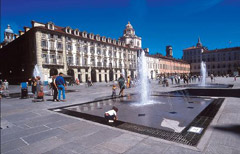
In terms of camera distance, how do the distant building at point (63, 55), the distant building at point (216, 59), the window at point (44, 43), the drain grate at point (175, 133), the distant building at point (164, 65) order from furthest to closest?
the distant building at point (216, 59) < the distant building at point (164, 65) < the distant building at point (63, 55) < the window at point (44, 43) < the drain grate at point (175, 133)

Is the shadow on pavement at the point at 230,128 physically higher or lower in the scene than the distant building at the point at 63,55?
lower

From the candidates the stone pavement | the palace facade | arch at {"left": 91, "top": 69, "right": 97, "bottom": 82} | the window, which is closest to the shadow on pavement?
the stone pavement

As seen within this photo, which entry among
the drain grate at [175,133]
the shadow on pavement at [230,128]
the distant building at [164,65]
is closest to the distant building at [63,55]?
the distant building at [164,65]

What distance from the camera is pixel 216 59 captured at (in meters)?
84.9

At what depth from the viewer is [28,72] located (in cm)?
3475

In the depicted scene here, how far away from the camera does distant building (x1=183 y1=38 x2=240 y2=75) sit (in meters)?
79.1

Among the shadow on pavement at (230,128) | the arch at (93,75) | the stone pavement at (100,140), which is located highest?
the arch at (93,75)

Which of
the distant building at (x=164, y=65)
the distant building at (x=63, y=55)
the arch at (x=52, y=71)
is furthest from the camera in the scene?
the distant building at (x=164, y=65)

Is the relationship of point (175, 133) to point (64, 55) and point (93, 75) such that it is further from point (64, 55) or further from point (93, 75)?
point (93, 75)

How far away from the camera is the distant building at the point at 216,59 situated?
259 ft

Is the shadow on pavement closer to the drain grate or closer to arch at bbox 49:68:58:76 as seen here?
the drain grate

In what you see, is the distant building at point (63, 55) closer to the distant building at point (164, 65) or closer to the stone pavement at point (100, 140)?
the distant building at point (164, 65)

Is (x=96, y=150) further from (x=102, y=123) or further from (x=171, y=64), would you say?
(x=171, y=64)

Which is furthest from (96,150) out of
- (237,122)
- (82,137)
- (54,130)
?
(237,122)
